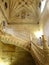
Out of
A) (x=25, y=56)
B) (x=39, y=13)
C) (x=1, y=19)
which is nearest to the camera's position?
(x=25, y=56)

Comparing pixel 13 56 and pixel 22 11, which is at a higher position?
pixel 22 11

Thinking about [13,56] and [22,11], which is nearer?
[13,56]

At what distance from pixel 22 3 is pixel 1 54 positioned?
19.8 feet

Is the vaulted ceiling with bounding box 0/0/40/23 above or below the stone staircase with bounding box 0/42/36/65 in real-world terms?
above

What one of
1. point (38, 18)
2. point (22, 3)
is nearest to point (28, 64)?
point (38, 18)

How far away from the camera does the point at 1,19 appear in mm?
11789

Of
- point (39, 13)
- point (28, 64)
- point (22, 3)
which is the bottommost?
point (28, 64)

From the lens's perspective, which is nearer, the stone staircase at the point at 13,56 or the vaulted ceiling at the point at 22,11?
the stone staircase at the point at 13,56

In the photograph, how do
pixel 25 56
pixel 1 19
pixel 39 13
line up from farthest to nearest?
1. pixel 39 13
2. pixel 1 19
3. pixel 25 56

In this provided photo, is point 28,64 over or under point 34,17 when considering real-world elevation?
under

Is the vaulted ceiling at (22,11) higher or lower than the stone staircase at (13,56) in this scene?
higher

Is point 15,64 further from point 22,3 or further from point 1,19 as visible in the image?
point 22,3

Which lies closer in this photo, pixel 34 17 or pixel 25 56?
pixel 25 56

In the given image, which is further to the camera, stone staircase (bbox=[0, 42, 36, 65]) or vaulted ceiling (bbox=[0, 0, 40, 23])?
vaulted ceiling (bbox=[0, 0, 40, 23])
